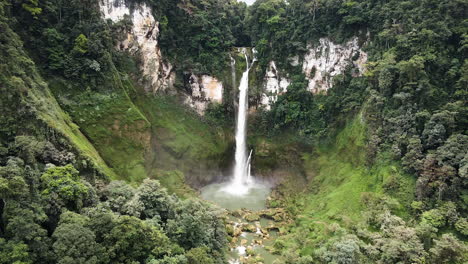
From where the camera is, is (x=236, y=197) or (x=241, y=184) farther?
(x=241, y=184)

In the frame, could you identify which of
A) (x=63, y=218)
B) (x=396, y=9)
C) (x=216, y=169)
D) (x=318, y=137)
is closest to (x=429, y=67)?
(x=396, y=9)

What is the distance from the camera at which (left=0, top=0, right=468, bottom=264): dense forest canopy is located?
17.5 meters

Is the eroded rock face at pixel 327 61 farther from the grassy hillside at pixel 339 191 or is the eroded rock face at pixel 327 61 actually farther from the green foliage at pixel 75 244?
the green foliage at pixel 75 244

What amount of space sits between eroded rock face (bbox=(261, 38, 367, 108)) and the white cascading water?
2.56m

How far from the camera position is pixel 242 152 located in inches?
1578

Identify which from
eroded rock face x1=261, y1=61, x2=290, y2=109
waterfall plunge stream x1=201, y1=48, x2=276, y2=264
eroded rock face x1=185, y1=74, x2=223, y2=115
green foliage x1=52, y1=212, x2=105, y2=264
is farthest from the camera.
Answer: eroded rock face x1=261, y1=61, x2=290, y2=109

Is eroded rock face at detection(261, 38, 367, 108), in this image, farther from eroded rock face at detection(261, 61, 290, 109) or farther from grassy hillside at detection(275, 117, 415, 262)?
grassy hillside at detection(275, 117, 415, 262)

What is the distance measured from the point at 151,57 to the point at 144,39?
6.86ft

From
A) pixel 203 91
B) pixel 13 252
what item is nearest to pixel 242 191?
pixel 203 91

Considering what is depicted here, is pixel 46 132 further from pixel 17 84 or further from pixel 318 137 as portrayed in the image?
pixel 318 137

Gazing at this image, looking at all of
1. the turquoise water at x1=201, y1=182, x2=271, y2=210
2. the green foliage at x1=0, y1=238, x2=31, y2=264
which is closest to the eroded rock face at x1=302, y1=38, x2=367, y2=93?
the turquoise water at x1=201, y1=182, x2=271, y2=210

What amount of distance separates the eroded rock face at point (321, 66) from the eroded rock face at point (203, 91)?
5.86 meters

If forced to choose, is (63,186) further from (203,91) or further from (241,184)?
(203,91)

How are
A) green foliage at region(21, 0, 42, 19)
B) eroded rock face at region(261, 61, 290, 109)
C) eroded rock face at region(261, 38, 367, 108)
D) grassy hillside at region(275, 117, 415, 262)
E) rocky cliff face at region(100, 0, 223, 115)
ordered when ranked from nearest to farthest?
1. grassy hillside at region(275, 117, 415, 262)
2. green foliage at region(21, 0, 42, 19)
3. rocky cliff face at region(100, 0, 223, 115)
4. eroded rock face at region(261, 38, 367, 108)
5. eroded rock face at region(261, 61, 290, 109)
